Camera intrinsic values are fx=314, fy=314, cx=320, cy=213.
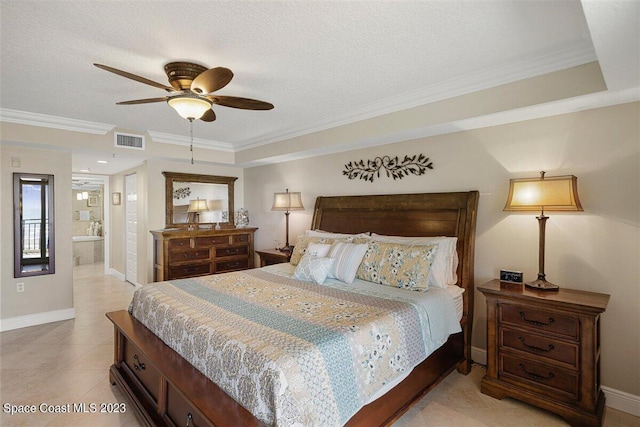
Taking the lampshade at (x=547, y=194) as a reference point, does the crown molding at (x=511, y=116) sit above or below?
above

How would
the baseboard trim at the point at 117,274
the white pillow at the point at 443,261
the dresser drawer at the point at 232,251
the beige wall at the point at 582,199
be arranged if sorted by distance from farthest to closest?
1. the baseboard trim at the point at 117,274
2. the dresser drawer at the point at 232,251
3. the white pillow at the point at 443,261
4. the beige wall at the point at 582,199

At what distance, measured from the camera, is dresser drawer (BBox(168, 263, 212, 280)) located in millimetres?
4664

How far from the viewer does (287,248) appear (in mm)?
4738

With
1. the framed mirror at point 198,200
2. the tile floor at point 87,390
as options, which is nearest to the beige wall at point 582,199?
the tile floor at point 87,390

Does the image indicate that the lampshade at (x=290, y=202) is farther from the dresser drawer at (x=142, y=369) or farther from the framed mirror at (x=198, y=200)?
the dresser drawer at (x=142, y=369)

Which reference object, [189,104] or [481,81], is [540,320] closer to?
[481,81]

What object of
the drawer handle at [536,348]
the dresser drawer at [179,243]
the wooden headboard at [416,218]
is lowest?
the drawer handle at [536,348]

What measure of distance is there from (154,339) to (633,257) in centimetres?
353

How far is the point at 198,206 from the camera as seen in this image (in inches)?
218

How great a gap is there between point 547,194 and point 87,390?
3940 mm

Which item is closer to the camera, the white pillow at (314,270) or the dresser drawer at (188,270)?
the white pillow at (314,270)

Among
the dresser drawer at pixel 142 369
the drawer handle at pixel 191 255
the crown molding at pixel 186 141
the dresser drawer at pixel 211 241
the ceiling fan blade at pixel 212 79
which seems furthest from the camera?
the dresser drawer at pixel 211 241

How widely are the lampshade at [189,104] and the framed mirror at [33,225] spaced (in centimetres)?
296

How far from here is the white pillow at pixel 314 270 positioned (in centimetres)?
296
